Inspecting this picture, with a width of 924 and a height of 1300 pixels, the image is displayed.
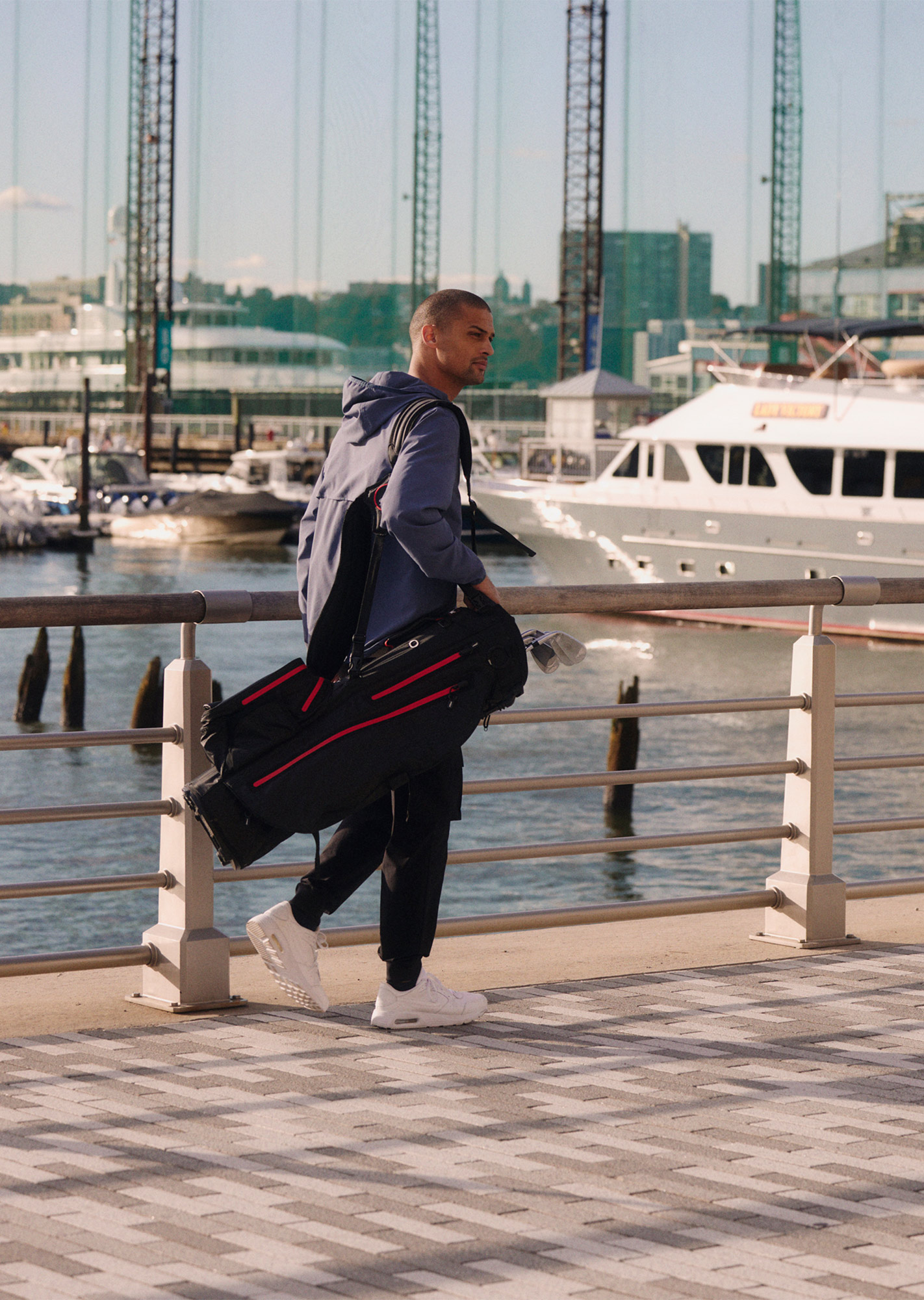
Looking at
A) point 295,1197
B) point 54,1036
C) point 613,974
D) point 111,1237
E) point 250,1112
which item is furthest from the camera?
point 613,974

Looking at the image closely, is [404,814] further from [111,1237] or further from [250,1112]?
[111,1237]

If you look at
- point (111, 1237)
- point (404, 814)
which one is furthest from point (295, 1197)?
point (404, 814)

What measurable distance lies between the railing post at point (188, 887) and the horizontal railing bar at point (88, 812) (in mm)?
39

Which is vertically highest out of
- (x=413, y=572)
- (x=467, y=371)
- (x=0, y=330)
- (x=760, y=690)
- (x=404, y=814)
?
(x=0, y=330)

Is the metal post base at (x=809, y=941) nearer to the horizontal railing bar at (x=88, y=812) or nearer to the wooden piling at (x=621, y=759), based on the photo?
the horizontal railing bar at (x=88, y=812)

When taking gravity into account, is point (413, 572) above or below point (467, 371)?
below

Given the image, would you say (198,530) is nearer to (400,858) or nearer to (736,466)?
(736,466)

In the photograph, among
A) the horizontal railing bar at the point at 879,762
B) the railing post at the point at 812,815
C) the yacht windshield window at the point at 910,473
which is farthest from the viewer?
the yacht windshield window at the point at 910,473

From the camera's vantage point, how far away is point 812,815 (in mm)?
5578

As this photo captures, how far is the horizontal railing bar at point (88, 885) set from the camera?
4.56 m

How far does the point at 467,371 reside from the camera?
169 inches

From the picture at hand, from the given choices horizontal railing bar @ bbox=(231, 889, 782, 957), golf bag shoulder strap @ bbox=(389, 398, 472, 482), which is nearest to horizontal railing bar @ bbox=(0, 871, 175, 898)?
horizontal railing bar @ bbox=(231, 889, 782, 957)

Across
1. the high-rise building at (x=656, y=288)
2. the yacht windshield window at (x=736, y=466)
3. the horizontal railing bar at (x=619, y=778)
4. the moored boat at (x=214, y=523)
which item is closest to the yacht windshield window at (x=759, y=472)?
the yacht windshield window at (x=736, y=466)

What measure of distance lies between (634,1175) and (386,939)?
123 centimetres
